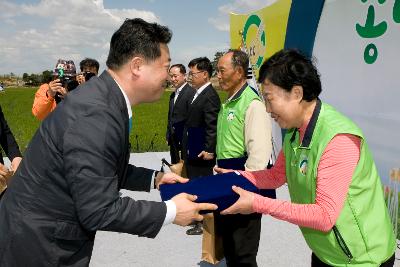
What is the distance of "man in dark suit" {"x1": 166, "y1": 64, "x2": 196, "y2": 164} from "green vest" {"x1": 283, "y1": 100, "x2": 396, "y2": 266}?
387 centimetres

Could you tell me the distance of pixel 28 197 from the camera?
158 centimetres

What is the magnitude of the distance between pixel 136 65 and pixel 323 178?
91cm

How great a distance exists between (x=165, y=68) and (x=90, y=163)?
0.59 meters

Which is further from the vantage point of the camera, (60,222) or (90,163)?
(60,222)

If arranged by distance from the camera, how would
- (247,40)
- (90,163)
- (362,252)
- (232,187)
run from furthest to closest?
(247,40)
(232,187)
(362,252)
(90,163)

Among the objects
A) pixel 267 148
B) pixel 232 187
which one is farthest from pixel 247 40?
pixel 232 187

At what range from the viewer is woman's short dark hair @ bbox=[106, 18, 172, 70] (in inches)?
64.0

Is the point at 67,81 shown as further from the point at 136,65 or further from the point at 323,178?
the point at 323,178

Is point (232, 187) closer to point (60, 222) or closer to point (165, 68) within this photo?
point (165, 68)

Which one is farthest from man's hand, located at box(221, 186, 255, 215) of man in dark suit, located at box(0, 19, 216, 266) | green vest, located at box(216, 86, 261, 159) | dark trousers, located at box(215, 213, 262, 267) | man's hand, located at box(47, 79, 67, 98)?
man's hand, located at box(47, 79, 67, 98)

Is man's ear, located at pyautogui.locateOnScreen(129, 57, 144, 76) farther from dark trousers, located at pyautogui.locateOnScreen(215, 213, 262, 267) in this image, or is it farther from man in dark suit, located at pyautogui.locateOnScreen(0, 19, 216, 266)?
dark trousers, located at pyautogui.locateOnScreen(215, 213, 262, 267)

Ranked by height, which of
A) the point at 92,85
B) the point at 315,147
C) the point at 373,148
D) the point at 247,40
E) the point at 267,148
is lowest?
the point at 373,148

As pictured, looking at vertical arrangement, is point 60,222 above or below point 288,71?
below

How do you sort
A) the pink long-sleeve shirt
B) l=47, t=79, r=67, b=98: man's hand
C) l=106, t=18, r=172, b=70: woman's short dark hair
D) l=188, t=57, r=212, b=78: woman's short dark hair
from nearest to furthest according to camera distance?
the pink long-sleeve shirt, l=106, t=18, r=172, b=70: woman's short dark hair, l=47, t=79, r=67, b=98: man's hand, l=188, t=57, r=212, b=78: woman's short dark hair
